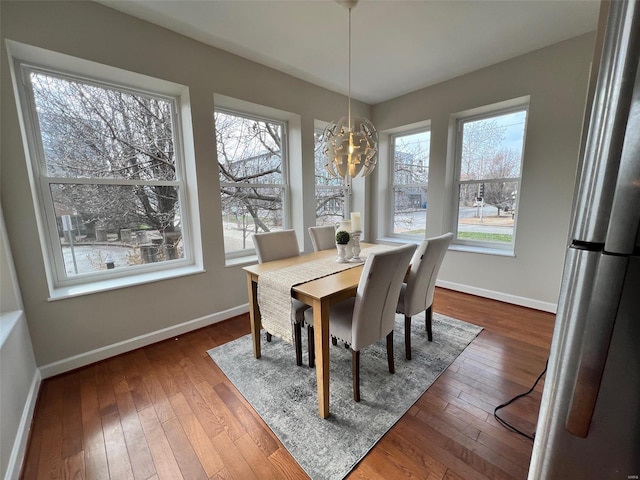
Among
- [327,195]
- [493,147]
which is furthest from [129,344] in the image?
[493,147]

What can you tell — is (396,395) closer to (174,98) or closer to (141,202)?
(141,202)

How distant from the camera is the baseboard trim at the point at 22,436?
1.19m

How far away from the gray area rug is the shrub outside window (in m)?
1.20

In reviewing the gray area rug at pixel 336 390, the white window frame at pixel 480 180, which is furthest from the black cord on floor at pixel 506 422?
the white window frame at pixel 480 180

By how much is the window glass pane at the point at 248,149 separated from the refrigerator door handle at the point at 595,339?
287 cm

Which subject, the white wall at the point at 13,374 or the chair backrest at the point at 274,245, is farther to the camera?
the chair backrest at the point at 274,245

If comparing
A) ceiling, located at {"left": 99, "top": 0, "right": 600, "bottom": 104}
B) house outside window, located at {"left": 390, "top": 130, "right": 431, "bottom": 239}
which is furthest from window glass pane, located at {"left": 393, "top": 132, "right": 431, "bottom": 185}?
ceiling, located at {"left": 99, "top": 0, "right": 600, "bottom": 104}

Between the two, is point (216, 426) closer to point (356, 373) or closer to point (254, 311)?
point (254, 311)

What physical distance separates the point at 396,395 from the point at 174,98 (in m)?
3.09

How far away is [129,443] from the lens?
1.40 metres

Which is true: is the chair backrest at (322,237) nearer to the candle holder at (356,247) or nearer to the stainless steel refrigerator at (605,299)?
the candle holder at (356,247)

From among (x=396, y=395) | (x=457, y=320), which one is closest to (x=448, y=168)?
(x=457, y=320)

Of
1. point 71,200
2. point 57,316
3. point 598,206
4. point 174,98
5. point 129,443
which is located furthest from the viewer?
point 174,98

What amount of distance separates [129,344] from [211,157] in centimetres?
179
